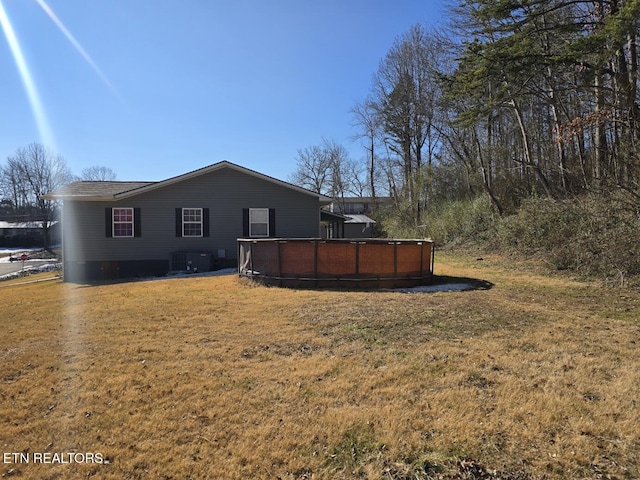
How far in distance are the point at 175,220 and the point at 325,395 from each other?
45.1ft

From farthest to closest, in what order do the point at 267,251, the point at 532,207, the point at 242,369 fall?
the point at 532,207, the point at 267,251, the point at 242,369

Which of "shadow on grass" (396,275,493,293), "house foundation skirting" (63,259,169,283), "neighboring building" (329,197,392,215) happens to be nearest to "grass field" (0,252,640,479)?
"shadow on grass" (396,275,493,293)

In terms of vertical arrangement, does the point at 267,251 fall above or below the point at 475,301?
above

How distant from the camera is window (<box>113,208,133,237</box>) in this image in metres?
15.4

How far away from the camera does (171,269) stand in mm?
15414

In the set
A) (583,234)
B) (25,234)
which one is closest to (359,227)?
(583,234)

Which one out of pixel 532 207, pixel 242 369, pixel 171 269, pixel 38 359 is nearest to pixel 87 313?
pixel 38 359

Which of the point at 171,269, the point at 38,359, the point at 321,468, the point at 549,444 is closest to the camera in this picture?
the point at 321,468

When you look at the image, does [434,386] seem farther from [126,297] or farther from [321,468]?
[126,297]

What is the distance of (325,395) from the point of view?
3.34 metres

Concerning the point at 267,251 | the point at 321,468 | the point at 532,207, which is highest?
the point at 532,207

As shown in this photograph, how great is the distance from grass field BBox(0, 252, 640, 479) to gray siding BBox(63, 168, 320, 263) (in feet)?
31.2

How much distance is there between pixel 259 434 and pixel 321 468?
0.55m

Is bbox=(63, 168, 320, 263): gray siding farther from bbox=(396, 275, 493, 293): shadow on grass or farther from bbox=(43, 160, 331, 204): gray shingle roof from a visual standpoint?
bbox=(396, 275, 493, 293): shadow on grass
